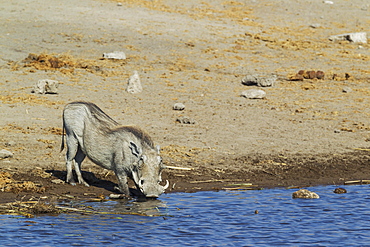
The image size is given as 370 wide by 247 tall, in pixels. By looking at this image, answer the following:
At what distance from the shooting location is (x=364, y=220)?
9.14 metres

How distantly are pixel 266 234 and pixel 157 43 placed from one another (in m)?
14.2

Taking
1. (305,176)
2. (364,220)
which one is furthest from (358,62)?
(364,220)

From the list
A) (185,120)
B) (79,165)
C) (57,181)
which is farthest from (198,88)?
(57,181)

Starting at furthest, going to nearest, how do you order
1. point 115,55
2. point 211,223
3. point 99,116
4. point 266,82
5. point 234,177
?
point 115,55
point 266,82
point 234,177
point 99,116
point 211,223

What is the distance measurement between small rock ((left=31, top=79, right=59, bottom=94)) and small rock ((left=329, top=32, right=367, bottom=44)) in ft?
41.0

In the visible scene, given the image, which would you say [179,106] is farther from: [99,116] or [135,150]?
[135,150]

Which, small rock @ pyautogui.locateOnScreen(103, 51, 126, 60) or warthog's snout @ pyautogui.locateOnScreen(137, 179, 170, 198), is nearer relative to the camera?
warthog's snout @ pyautogui.locateOnScreen(137, 179, 170, 198)

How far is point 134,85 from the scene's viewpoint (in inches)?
650

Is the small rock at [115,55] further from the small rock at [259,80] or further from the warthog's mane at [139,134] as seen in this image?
the warthog's mane at [139,134]

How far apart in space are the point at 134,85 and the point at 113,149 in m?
6.94

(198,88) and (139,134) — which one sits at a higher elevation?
(139,134)

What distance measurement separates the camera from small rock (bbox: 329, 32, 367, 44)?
77.5ft

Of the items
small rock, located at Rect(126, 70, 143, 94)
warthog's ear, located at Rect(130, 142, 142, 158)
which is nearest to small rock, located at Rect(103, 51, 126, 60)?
small rock, located at Rect(126, 70, 143, 94)

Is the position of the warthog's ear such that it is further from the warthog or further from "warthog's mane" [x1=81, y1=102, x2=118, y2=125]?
"warthog's mane" [x1=81, y1=102, x2=118, y2=125]
